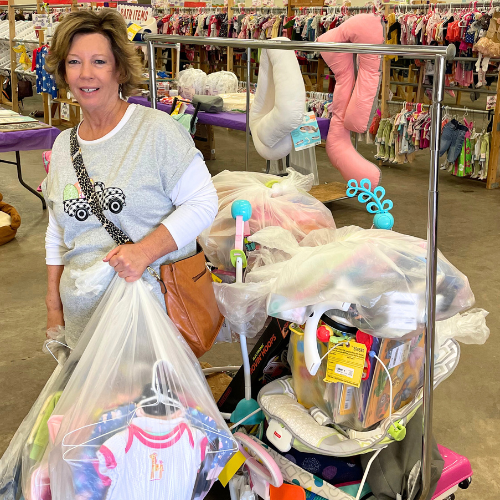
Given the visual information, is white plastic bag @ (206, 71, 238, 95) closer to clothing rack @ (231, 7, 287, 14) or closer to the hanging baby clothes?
the hanging baby clothes

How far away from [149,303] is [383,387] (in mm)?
591

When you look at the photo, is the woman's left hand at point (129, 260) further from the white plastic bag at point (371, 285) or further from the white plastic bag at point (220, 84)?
the white plastic bag at point (220, 84)

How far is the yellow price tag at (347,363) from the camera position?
55.4 inches

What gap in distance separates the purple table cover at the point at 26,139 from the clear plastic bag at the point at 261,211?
2330mm

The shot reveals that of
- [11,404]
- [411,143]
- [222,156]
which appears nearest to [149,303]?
[11,404]

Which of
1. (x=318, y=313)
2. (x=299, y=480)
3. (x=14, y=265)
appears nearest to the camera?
(x=318, y=313)

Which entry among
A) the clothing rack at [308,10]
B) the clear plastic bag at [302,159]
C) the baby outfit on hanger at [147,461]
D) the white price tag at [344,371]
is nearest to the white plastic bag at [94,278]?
the baby outfit on hanger at [147,461]

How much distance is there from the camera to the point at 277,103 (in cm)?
369

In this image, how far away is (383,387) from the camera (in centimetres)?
145

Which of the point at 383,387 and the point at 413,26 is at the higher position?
the point at 413,26

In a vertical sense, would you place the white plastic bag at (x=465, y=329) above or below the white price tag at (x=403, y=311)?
below

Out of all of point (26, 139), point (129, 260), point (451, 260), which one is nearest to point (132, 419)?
point (129, 260)

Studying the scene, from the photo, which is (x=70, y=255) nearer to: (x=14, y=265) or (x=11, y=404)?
(x=11, y=404)

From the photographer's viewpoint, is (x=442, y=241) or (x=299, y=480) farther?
(x=442, y=241)
